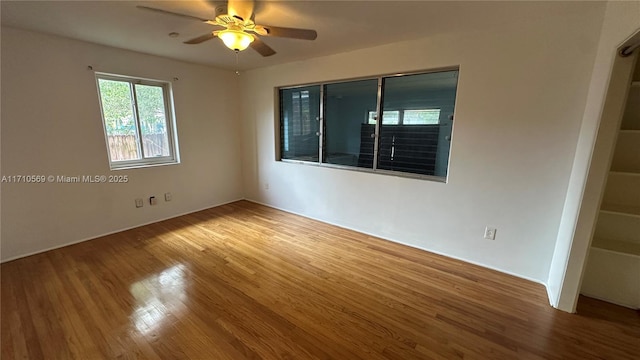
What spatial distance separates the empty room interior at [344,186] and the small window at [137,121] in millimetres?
28

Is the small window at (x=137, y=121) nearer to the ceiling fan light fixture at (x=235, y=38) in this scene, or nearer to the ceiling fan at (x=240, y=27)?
the ceiling fan at (x=240, y=27)

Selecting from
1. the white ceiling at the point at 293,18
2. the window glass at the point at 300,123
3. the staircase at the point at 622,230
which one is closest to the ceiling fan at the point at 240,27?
the white ceiling at the point at 293,18

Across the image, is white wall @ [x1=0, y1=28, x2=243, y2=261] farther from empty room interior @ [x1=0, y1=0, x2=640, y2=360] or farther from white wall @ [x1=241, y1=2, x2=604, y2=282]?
white wall @ [x1=241, y1=2, x2=604, y2=282]

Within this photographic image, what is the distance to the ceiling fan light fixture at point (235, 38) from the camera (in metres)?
1.89

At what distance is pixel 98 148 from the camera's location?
121 inches

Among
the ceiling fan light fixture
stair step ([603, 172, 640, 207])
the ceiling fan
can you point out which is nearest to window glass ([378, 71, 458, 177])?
stair step ([603, 172, 640, 207])

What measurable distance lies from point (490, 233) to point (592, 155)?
3.56ft

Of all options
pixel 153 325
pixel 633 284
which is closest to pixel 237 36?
pixel 153 325

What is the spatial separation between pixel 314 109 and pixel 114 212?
3013 mm

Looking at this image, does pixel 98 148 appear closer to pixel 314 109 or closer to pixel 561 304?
pixel 314 109

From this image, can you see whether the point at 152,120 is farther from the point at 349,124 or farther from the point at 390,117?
the point at 390,117

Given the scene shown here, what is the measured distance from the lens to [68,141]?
2.85m

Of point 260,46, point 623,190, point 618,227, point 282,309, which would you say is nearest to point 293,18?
point 260,46

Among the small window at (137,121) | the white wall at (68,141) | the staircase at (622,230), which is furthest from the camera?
the small window at (137,121)
